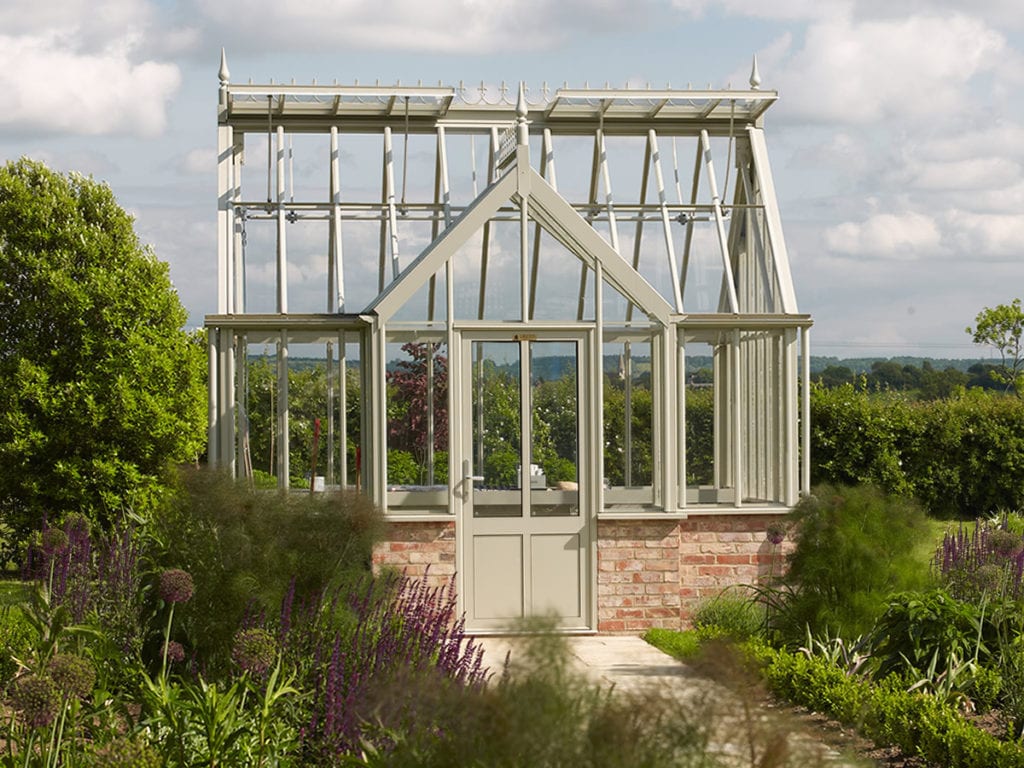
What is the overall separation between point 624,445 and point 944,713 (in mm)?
5546

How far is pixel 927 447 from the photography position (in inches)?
809

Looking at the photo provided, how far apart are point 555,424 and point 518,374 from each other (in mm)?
550

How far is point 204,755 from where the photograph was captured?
18.3 ft

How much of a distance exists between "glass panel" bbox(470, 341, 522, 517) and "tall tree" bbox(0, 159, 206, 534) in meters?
3.69

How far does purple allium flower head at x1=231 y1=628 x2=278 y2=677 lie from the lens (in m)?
5.75

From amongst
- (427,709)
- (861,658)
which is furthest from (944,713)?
(427,709)

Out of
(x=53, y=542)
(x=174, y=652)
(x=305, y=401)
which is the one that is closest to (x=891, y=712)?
(x=174, y=652)

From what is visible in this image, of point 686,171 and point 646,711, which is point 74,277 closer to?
point 686,171

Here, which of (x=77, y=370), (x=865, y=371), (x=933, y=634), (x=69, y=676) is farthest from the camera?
(x=865, y=371)

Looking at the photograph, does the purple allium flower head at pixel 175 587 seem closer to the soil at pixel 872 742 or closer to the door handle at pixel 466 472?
the soil at pixel 872 742

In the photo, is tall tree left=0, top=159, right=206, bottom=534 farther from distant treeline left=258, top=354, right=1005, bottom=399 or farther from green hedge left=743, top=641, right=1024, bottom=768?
green hedge left=743, top=641, right=1024, bottom=768

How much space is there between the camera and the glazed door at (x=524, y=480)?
11336 mm

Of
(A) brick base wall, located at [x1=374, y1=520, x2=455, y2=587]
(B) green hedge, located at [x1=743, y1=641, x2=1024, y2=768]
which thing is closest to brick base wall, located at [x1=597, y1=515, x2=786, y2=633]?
(A) brick base wall, located at [x1=374, y1=520, x2=455, y2=587]

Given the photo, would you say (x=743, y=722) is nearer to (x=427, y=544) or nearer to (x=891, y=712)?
(x=891, y=712)
